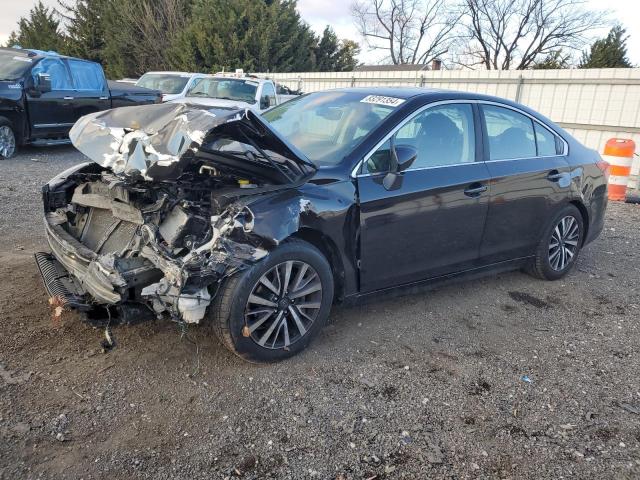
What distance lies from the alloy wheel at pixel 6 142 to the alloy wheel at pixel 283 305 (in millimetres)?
8812

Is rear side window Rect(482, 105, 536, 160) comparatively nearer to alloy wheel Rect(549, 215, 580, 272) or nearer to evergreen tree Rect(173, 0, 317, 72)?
alloy wheel Rect(549, 215, 580, 272)

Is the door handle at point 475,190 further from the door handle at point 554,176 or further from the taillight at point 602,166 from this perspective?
the taillight at point 602,166

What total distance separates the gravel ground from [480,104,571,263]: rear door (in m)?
0.67

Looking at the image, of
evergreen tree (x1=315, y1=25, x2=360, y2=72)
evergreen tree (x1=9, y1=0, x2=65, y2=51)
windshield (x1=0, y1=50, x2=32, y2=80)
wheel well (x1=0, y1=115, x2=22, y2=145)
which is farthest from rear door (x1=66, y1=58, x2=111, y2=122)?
evergreen tree (x1=9, y1=0, x2=65, y2=51)

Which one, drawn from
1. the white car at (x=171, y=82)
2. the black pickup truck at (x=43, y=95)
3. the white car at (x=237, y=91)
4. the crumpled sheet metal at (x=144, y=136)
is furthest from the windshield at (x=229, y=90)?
the crumpled sheet metal at (x=144, y=136)

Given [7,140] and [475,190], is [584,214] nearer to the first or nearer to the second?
[475,190]

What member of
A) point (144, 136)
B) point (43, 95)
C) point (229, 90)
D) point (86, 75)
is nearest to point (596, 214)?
point (144, 136)

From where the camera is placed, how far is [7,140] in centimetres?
994

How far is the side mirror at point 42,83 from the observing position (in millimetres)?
9992

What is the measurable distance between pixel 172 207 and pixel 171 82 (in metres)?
11.9

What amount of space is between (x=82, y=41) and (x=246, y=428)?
3349 centimetres

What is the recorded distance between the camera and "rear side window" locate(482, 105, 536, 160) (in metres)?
4.50

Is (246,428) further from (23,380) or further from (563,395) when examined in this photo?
(563,395)

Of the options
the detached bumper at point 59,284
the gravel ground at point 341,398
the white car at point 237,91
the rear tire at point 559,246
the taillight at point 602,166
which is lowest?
the gravel ground at point 341,398
